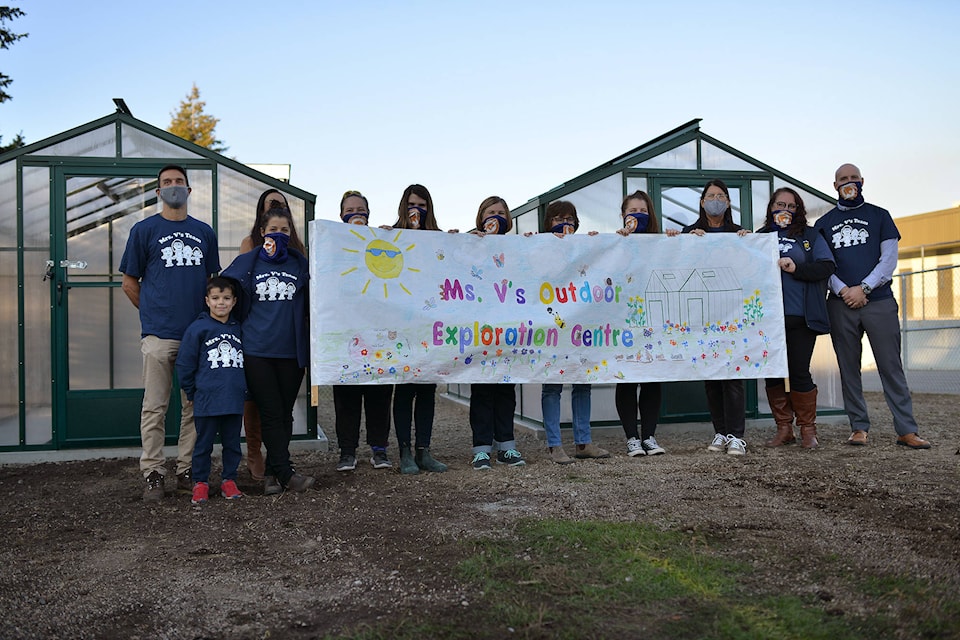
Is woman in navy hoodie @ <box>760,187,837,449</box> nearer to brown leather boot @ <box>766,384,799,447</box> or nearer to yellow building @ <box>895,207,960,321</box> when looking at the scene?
brown leather boot @ <box>766,384,799,447</box>

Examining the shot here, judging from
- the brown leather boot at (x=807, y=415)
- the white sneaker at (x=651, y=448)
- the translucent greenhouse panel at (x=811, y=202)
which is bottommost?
the white sneaker at (x=651, y=448)

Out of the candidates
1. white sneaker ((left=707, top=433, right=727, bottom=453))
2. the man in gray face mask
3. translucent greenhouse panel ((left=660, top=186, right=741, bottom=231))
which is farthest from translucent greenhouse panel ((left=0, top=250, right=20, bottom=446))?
translucent greenhouse panel ((left=660, top=186, right=741, bottom=231))

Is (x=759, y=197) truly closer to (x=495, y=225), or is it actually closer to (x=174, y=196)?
(x=495, y=225)

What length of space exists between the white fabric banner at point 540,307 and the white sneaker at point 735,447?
19.8 inches

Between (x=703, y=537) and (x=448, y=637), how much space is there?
1.53m

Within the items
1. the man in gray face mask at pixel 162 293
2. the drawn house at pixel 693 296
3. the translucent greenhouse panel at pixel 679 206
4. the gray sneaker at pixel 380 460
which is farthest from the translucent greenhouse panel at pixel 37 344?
the translucent greenhouse panel at pixel 679 206

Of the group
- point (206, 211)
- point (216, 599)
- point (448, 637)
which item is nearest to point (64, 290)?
point (206, 211)

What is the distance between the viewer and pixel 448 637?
251cm

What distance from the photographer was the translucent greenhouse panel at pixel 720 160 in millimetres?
8047

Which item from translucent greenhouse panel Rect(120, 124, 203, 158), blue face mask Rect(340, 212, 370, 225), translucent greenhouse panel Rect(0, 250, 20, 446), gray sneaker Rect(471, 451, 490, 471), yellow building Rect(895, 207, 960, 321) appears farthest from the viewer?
yellow building Rect(895, 207, 960, 321)

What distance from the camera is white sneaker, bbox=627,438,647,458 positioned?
241 inches

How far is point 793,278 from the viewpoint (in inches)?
255

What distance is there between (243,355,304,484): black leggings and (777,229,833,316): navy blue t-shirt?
392cm

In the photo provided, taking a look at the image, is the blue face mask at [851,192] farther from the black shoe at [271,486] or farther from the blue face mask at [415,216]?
the black shoe at [271,486]
